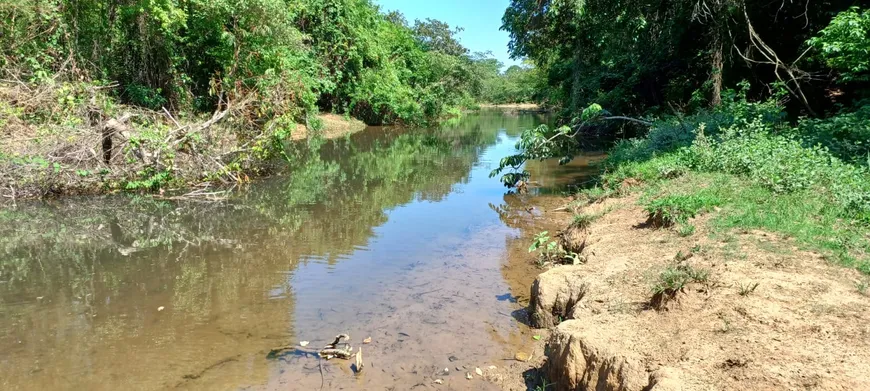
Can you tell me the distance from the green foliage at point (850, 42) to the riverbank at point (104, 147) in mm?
11207

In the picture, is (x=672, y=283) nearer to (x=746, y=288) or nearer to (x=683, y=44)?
(x=746, y=288)

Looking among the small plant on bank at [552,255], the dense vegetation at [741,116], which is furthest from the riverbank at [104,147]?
the small plant on bank at [552,255]

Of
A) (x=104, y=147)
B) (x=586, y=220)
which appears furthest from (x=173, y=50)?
(x=586, y=220)

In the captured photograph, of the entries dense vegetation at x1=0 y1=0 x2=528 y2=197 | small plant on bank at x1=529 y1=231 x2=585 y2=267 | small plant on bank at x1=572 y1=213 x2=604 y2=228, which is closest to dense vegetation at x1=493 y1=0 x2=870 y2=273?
small plant on bank at x1=572 y1=213 x2=604 y2=228

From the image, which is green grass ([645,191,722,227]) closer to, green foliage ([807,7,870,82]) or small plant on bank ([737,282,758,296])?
small plant on bank ([737,282,758,296])

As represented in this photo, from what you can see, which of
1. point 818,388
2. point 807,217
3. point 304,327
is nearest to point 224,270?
point 304,327

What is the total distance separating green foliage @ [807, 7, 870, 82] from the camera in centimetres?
873

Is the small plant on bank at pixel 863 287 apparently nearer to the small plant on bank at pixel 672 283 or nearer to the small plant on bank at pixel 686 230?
the small plant on bank at pixel 672 283

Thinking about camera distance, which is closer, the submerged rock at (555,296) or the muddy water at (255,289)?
the muddy water at (255,289)

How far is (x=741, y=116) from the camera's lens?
10.8 m

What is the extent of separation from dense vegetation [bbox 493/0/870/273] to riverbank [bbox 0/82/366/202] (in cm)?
625

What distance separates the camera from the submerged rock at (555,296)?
5.18m

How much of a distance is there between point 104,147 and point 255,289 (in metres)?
6.36

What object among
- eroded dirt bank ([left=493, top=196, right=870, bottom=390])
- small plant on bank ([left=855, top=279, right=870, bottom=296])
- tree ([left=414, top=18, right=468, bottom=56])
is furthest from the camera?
tree ([left=414, top=18, right=468, bottom=56])
